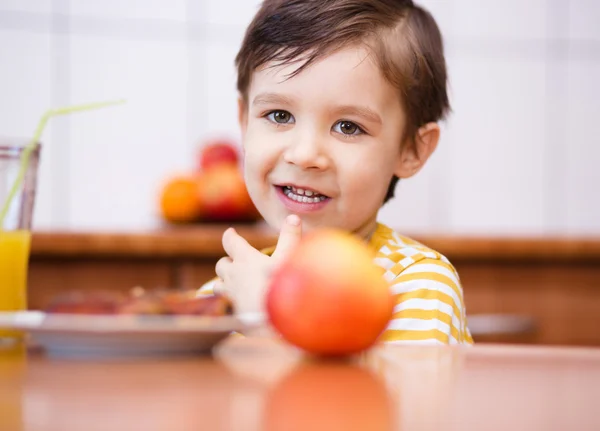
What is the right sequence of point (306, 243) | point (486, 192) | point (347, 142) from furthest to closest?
point (486, 192)
point (347, 142)
point (306, 243)

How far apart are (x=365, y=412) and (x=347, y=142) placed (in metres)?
0.81

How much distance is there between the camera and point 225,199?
2.41 m

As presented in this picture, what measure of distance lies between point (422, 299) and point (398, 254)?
0.53ft

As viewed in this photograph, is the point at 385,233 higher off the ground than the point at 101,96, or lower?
lower

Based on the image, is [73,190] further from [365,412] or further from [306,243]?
[365,412]

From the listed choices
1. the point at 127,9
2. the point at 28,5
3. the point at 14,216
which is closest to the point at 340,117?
the point at 14,216

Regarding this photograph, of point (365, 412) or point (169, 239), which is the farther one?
point (169, 239)

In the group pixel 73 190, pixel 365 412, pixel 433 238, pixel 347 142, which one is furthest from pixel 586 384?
pixel 73 190

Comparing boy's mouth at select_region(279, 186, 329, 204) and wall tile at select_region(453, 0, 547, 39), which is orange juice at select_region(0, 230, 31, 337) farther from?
wall tile at select_region(453, 0, 547, 39)

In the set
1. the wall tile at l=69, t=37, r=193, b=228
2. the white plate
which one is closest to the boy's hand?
the white plate

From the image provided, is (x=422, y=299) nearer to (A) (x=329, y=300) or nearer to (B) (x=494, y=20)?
(A) (x=329, y=300)

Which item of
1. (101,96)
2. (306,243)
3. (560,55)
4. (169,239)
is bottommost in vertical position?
(169,239)

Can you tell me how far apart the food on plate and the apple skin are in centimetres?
7

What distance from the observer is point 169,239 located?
6.72 feet
